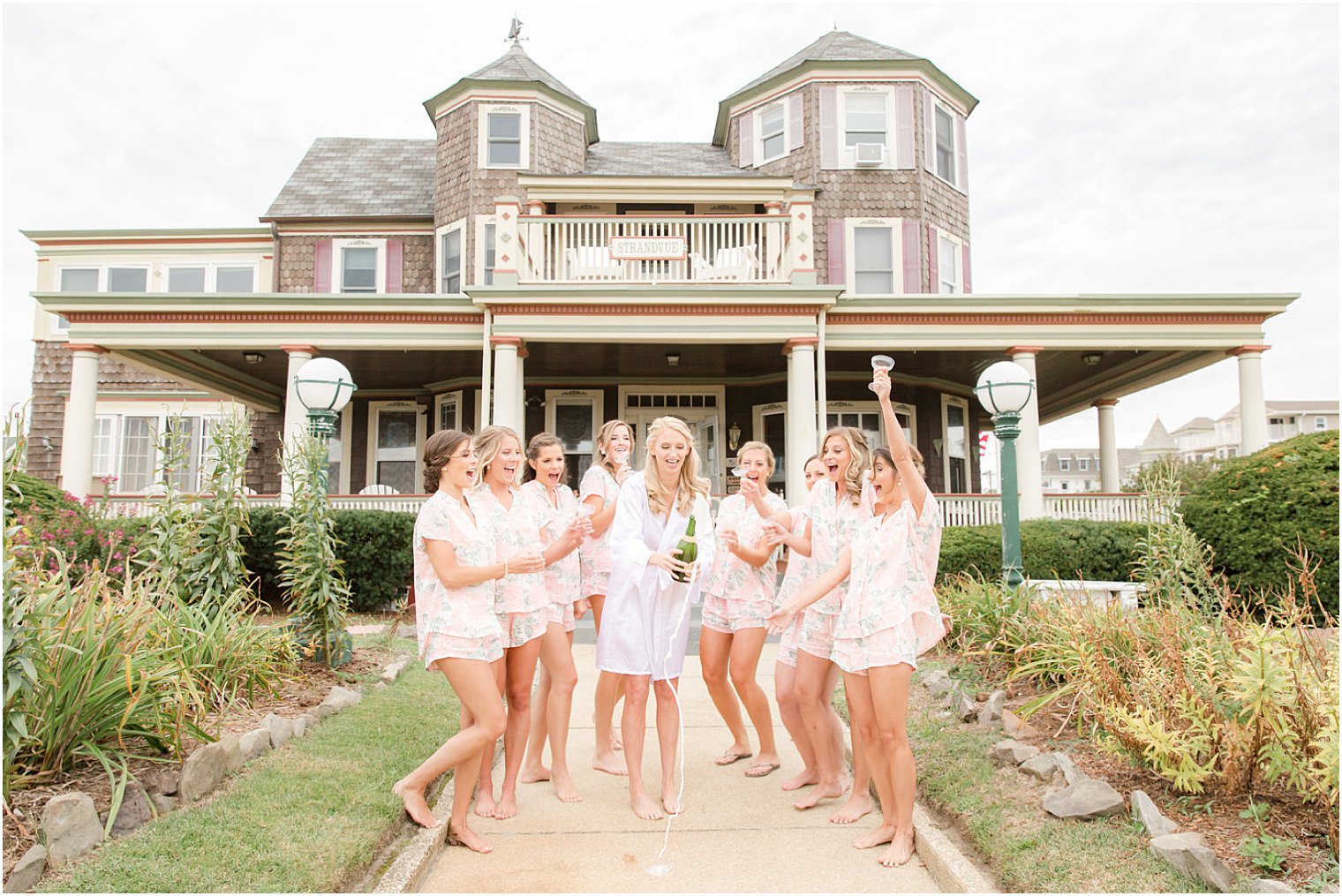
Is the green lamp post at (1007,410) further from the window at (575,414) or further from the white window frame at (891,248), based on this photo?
the window at (575,414)

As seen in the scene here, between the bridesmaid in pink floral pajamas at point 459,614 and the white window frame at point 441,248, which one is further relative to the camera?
the white window frame at point 441,248

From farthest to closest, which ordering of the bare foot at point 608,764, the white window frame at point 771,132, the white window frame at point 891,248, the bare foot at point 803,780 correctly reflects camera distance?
1. the white window frame at point 771,132
2. the white window frame at point 891,248
3. the bare foot at point 608,764
4. the bare foot at point 803,780

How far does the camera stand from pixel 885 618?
3.55 metres

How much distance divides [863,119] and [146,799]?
54.9 ft

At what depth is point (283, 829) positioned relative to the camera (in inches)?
134

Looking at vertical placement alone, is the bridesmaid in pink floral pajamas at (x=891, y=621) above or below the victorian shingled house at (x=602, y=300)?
below

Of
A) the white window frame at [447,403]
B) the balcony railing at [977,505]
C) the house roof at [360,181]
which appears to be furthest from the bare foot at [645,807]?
the house roof at [360,181]

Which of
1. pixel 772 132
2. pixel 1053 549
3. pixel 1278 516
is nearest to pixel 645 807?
pixel 1278 516

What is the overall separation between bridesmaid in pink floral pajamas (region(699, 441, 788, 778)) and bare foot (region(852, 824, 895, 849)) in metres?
0.93

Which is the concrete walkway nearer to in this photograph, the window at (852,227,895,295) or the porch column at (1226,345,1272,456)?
the porch column at (1226,345,1272,456)

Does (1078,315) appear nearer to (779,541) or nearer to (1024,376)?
(1024,376)

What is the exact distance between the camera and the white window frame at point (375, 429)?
1736cm

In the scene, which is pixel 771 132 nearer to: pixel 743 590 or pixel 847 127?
pixel 847 127

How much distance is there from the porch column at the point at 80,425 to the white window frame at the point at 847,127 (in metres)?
13.8
